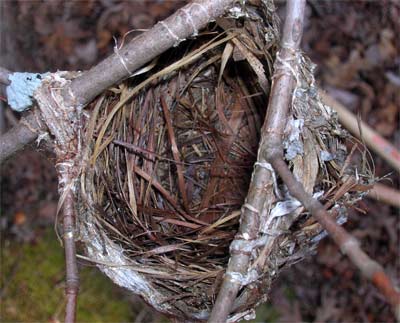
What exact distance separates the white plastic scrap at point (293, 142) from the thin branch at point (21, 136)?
0.31m

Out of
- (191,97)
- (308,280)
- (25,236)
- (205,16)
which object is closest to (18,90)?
(205,16)

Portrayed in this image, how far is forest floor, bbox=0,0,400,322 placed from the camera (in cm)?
Result: 150

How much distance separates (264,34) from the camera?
0.80 m

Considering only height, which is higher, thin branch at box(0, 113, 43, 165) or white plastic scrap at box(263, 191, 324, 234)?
thin branch at box(0, 113, 43, 165)

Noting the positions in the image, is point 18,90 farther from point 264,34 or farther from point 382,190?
point 382,190

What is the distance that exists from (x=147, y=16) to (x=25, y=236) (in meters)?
A: 0.68

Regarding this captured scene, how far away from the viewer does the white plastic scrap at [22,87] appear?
0.73 meters

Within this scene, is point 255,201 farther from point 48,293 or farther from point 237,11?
point 48,293

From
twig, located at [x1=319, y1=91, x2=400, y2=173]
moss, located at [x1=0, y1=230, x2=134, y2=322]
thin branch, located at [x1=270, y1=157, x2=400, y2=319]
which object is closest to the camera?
thin branch, located at [x1=270, y1=157, x2=400, y2=319]

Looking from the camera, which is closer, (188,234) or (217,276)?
(217,276)

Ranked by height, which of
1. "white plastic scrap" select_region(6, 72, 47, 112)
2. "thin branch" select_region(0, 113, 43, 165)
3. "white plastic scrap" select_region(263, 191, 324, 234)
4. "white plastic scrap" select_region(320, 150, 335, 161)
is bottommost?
"white plastic scrap" select_region(263, 191, 324, 234)

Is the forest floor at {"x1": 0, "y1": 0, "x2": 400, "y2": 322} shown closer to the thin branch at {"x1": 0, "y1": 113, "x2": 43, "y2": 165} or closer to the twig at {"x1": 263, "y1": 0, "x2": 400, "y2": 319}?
the thin branch at {"x1": 0, "y1": 113, "x2": 43, "y2": 165}

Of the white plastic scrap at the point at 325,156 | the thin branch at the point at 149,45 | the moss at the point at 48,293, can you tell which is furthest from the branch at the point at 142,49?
the moss at the point at 48,293

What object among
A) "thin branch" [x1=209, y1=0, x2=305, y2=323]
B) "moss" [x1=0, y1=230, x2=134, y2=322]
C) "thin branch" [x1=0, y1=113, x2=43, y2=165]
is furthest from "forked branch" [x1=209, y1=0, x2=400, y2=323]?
"moss" [x1=0, y1=230, x2=134, y2=322]
